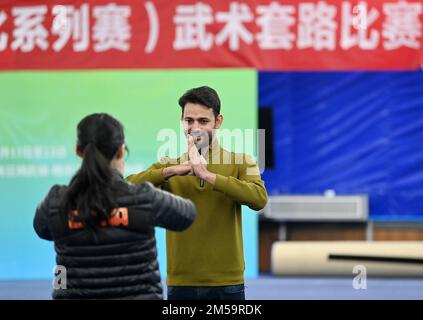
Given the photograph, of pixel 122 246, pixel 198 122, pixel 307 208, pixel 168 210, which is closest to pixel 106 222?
pixel 122 246

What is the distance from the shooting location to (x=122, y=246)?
8.73ft

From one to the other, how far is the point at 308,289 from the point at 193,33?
8.24ft

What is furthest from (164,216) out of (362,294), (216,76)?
(216,76)

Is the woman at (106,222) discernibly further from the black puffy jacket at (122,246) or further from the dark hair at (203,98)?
the dark hair at (203,98)

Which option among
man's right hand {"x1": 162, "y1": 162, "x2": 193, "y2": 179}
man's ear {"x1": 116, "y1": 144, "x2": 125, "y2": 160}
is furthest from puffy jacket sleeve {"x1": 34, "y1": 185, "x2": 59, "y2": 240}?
man's right hand {"x1": 162, "y1": 162, "x2": 193, "y2": 179}

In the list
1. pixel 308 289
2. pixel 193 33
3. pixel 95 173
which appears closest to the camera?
pixel 95 173

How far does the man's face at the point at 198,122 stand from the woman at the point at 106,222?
0.72 meters

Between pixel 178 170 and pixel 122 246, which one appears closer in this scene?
pixel 122 246

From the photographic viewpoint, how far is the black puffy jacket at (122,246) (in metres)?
2.66

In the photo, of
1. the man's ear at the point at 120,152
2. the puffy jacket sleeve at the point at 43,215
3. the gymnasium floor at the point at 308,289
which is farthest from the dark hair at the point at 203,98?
the gymnasium floor at the point at 308,289

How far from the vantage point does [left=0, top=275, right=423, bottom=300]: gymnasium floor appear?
23.4 feet

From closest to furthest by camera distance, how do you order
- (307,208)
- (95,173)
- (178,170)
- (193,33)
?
(95,173), (178,170), (193,33), (307,208)

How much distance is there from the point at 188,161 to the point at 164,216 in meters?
0.66

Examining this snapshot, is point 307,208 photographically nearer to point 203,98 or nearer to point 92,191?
point 203,98
